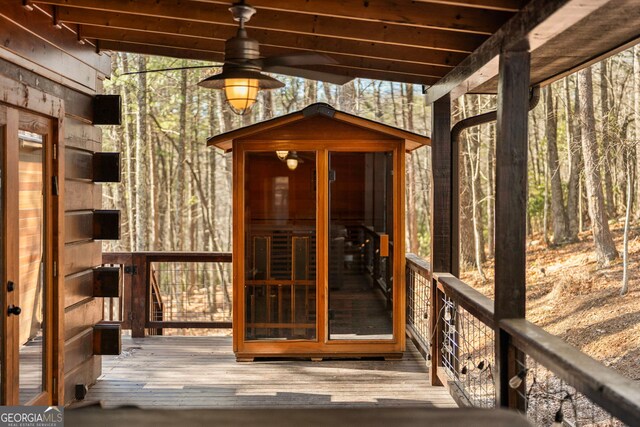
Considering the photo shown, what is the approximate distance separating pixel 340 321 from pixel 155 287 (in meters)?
2.23

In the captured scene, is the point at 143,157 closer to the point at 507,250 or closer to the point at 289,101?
the point at 289,101

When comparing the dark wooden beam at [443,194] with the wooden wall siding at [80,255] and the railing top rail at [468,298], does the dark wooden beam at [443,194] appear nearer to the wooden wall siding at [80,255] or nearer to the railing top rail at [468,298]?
the railing top rail at [468,298]

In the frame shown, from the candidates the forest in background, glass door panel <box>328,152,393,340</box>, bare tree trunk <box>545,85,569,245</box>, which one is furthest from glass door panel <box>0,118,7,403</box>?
bare tree trunk <box>545,85,569,245</box>

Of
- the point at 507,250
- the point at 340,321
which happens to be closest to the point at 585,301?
the point at 340,321

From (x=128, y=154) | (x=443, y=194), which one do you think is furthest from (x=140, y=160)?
(x=443, y=194)

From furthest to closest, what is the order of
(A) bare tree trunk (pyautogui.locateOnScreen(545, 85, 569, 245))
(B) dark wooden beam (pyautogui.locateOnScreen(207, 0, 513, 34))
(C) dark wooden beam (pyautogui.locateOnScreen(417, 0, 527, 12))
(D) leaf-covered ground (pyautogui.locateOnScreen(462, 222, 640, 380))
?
(A) bare tree trunk (pyautogui.locateOnScreen(545, 85, 569, 245))
(D) leaf-covered ground (pyautogui.locateOnScreen(462, 222, 640, 380))
(B) dark wooden beam (pyautogui.locateOnScreen(207, 0, 513, 34))
(C) dark wooden beam (pyautogui.locateOnScreen(417, 0, 527, 12))

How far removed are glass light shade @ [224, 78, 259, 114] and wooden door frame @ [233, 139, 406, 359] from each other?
265 cm

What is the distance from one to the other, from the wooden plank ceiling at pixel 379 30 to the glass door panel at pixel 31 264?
93cm

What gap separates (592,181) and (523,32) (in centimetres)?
1038

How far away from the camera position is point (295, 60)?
393cm

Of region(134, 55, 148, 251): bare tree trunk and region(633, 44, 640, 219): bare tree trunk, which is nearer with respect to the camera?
region(633, 44, 640, 219): bare tree trunk

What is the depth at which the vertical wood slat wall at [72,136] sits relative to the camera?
14.8 ft

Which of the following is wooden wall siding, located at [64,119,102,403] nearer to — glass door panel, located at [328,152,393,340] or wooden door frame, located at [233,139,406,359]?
wooden door frame, located at [233,139,406,359]

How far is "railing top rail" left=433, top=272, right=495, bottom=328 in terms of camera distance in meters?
4.32
